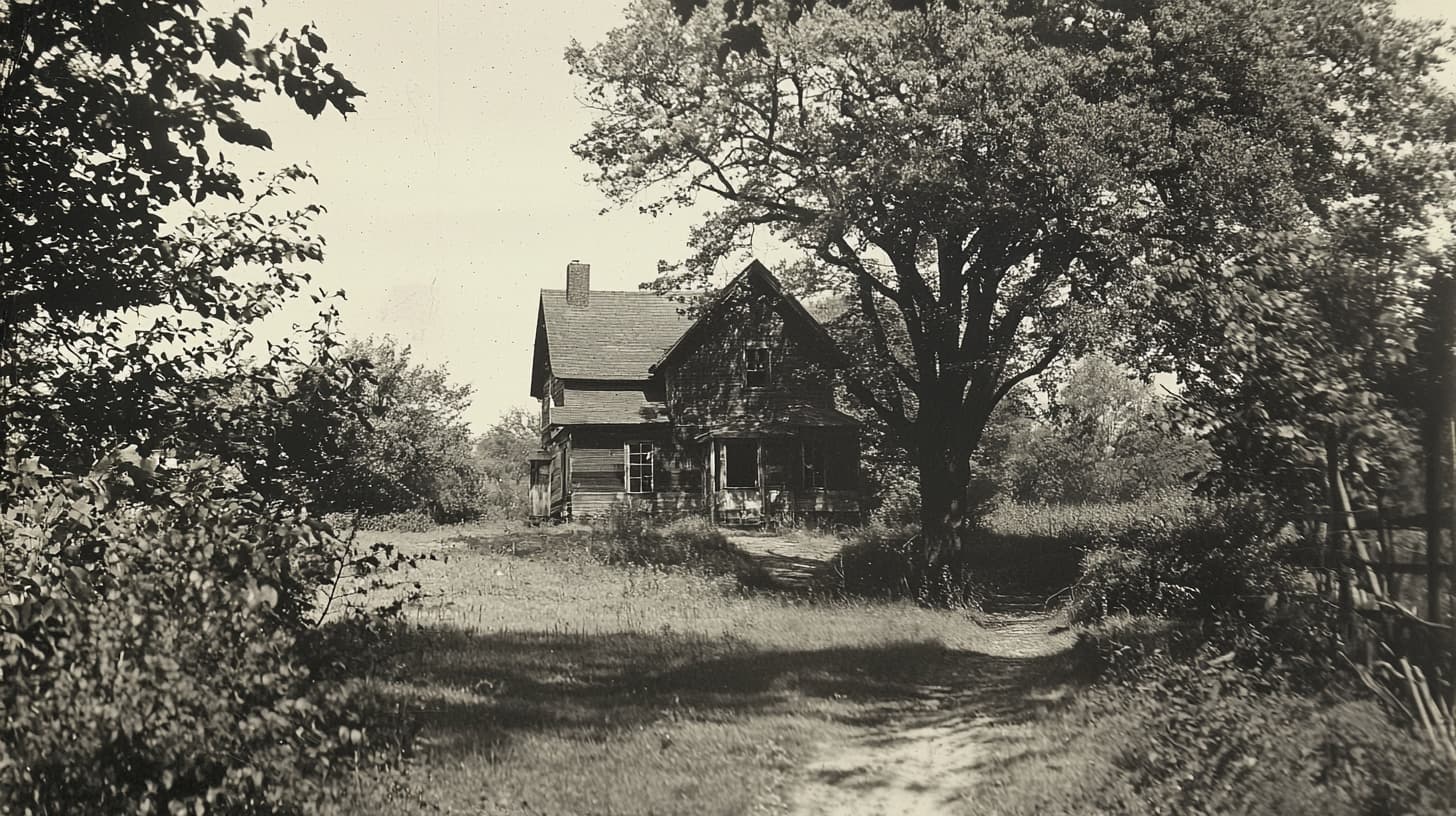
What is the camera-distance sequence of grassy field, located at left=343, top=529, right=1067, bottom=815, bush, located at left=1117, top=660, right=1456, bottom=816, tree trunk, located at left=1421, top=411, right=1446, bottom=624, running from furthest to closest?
grassy field, located at left=343, top=529, right=1067, bottom=815, tree trunk, located at left=1421, top=411, right=1446, bottom=624, bush, located at left=1117, top=660, right=1456, bottom=816

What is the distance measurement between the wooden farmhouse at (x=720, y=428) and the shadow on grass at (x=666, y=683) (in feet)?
65.1

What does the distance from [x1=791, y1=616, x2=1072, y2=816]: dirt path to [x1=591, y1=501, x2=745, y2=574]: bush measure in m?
9.45

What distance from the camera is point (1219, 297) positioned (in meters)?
7.47

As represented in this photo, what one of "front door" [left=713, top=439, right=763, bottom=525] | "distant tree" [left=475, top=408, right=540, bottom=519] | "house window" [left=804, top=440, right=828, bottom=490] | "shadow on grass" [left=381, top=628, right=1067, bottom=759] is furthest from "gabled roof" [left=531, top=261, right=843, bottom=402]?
"shadow on grass" [left=381, top=628, right=1067, bottom=759]

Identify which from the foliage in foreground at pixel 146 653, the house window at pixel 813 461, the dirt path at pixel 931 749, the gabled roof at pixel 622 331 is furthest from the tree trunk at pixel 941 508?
the foliage in foreground at pixel 146 653

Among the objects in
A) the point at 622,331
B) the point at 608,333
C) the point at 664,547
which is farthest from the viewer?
the point at 622,331

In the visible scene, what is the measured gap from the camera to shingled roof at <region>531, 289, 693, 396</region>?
35.7 meters

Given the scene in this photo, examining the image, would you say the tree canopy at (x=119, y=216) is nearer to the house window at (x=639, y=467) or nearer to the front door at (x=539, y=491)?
the house window at (x=639, y=467)

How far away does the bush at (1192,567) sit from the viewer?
1096cm

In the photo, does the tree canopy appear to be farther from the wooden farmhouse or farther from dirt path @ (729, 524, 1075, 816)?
the wooden farmhouse

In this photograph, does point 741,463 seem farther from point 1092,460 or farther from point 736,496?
point 1092,460

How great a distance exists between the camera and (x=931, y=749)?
8875mm

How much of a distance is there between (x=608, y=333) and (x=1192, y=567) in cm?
2686

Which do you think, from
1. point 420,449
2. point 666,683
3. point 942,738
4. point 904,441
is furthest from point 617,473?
point 942,738
